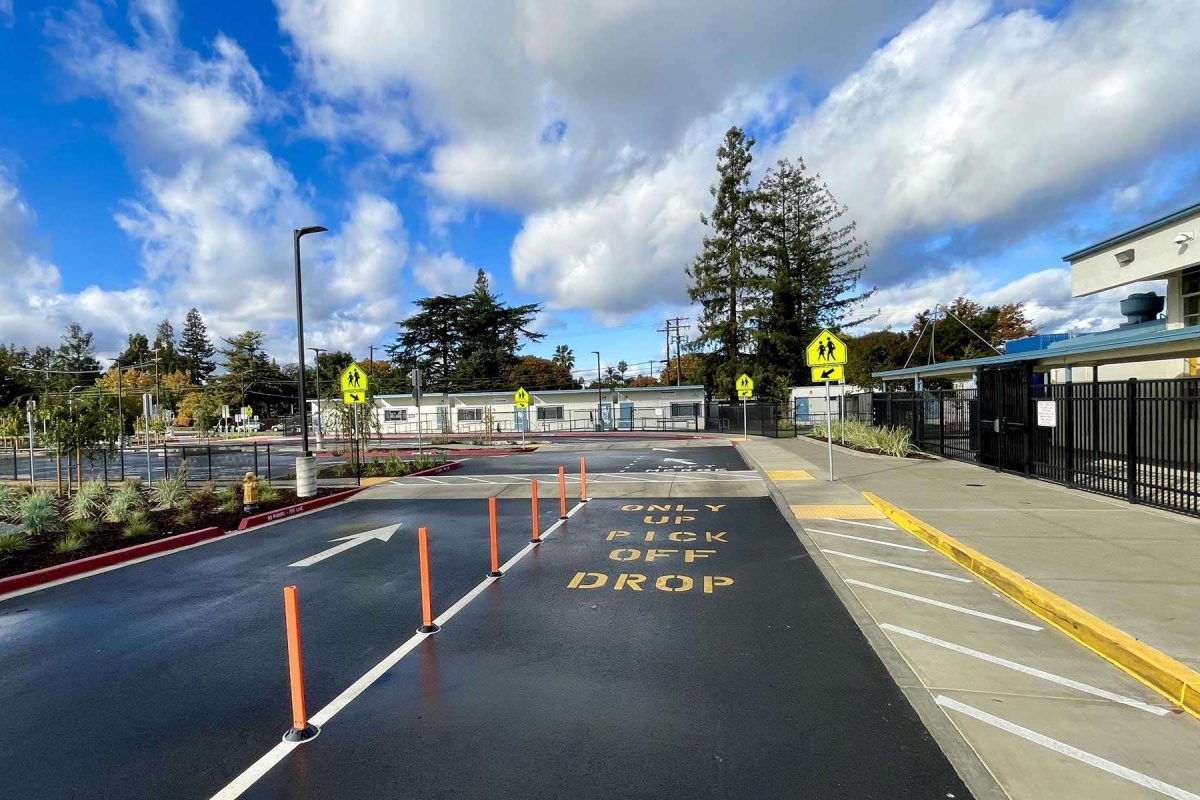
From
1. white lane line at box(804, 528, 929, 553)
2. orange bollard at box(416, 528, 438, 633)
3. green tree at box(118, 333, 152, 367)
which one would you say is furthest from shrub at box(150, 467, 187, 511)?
green tree at box(118, 333, 152, 367)

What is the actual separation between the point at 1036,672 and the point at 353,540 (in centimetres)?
922

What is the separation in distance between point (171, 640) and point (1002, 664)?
7.13 metres

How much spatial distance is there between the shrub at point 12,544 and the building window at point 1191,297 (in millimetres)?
26056

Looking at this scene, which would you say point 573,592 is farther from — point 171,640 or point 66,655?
point 66,655

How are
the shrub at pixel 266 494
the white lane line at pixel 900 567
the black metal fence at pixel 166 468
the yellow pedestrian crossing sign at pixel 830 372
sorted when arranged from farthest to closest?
1. the black metal fence at pixel 166 468
2. the yellow pedestrian crossing sign at pixel 830 372
3. the shrub at pixel 266 494
4. the white lane line at pixel 900 567

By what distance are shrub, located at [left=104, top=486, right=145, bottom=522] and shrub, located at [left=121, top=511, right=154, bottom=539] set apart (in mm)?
259

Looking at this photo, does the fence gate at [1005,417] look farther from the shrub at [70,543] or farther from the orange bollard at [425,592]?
the shrub at [70,543]

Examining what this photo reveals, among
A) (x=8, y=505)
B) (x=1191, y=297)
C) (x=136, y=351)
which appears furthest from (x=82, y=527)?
(x=136, y=351)

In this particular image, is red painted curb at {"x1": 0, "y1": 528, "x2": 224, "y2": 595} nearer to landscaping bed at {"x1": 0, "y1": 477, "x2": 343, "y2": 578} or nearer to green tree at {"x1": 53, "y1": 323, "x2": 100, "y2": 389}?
landscaping bed at {"x1": 0, "y1": 477, "x2": 343, "y2": 578}

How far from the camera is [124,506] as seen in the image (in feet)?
38.8

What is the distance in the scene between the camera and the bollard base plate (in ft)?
12.9

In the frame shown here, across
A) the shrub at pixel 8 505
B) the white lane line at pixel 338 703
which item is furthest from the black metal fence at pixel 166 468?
the white lane line at pixel 338 703

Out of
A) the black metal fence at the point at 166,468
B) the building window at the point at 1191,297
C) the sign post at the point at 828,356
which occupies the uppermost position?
the building window at the point at 1191,297

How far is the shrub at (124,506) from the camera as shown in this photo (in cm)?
1145
